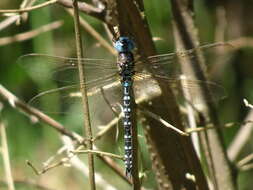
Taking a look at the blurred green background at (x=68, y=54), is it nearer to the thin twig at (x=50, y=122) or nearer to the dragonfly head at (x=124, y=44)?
the thin twig at (x=50, y=122)

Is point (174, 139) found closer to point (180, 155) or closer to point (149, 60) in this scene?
Answer: point (180, 155)

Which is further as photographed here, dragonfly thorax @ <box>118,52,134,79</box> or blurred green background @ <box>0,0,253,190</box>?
blurred green background @ <box>0,0,253,190</box>

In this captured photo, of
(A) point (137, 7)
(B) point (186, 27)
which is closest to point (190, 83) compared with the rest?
(B) point (186, 27)

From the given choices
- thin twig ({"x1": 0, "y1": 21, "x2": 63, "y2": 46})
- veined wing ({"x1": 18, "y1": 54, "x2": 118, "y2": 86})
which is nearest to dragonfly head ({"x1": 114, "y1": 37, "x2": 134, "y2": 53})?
veined wing ({"x1": 18, "y1": 54, "x2": 118, "y2": 86})

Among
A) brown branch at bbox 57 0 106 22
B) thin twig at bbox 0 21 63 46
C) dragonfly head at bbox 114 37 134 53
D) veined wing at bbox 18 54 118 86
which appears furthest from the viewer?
thin twig at bbox 0 21 63 46

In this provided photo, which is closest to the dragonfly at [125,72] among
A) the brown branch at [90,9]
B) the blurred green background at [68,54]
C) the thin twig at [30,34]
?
the brown branch at [90,9]

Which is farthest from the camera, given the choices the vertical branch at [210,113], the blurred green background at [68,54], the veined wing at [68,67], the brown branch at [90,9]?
the blurred green background at [68,54]

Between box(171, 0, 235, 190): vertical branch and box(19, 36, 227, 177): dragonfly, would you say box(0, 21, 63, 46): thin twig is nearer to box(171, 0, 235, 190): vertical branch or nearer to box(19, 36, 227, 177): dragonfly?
box(19, 36, 227, 177): dragonfly
